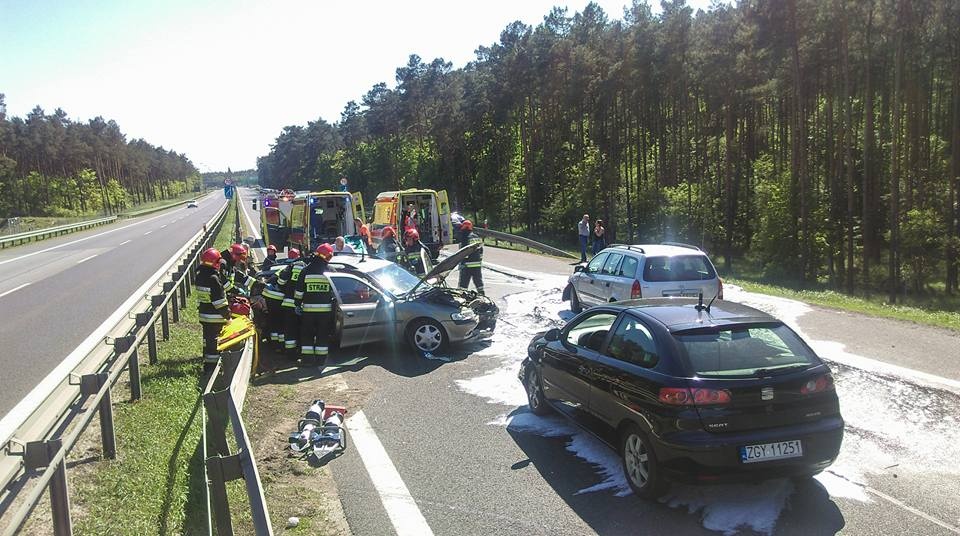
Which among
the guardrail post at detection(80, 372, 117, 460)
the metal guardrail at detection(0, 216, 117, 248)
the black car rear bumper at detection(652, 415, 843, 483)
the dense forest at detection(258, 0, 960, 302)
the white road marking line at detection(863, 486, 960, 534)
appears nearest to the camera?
the white road marking line at detection(863, 486, 960, 534)

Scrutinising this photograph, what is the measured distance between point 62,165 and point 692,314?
10296cm

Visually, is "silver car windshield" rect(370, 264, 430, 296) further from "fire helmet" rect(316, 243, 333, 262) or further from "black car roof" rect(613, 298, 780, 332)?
"black car roof" rect(613, 298, 780, 332)

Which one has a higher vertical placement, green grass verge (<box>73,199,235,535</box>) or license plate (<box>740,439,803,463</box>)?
license plate (<box>740,439,803,463</box>)

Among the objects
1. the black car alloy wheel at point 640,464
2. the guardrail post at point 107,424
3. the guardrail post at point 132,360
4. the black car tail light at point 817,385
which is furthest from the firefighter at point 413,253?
the black car tail light at point 817,385

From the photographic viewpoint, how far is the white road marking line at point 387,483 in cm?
468

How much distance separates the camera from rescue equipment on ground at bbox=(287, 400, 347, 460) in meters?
6.20

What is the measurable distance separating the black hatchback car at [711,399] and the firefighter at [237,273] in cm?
661

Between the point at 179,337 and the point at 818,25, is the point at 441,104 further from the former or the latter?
the point at 179,337

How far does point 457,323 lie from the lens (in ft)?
32.8

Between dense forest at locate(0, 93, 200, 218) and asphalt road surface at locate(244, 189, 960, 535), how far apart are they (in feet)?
242

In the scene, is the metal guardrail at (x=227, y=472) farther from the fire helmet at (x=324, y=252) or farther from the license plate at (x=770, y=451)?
the fire helmet at (x=324, y=252)

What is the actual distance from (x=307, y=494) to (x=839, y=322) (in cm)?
1005

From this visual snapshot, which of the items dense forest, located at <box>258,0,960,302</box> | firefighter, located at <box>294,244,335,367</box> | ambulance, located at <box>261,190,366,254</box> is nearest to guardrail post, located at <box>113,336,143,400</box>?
firefighter, located at <box>294,244,335,367</box>

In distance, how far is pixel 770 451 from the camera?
183 inches
